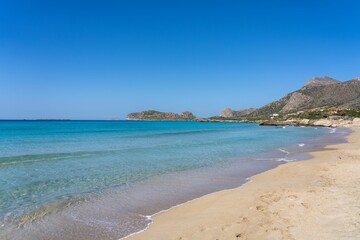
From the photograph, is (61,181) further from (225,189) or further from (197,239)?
(197,239)

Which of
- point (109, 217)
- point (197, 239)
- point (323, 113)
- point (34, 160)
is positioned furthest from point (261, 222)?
point (323, 113)

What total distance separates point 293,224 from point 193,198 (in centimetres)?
497

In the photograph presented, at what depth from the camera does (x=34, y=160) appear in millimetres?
23609

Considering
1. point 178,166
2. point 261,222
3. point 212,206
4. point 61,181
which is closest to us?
point 261,222

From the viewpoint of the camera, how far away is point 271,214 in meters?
8.88

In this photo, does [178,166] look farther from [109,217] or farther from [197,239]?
[197,239]

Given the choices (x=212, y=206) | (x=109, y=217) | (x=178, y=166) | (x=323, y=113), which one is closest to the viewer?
(x=109, y=217)

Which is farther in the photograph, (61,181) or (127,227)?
(61,181)

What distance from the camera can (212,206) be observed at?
10.6 metres

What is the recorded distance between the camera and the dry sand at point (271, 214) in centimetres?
738

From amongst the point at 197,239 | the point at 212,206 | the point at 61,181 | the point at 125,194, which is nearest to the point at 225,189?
the point at 212,206

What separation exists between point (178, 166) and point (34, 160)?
11.4 meters

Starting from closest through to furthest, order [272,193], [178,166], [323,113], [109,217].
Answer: [109,217], [272,193], [178,166], [323,113]

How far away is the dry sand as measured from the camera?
7.38 meters
